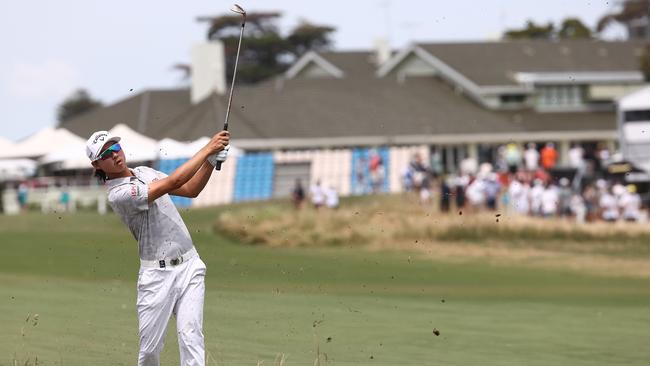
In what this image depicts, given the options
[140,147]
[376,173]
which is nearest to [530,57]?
[376,173]

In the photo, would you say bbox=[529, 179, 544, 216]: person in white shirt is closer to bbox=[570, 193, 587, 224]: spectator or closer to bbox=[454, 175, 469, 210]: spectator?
bbox=[570, 193, 587, 224]: spectator

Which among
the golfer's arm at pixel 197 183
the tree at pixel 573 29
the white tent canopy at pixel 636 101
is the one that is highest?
the tree at pixel 573 29

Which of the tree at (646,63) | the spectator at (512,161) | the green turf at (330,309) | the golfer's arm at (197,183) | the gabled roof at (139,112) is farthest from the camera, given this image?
the tree at (646,63)

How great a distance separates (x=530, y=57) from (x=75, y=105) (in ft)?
181

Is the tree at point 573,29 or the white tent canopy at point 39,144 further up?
the tree at point 573,29

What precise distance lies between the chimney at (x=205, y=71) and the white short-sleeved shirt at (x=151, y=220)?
55.9 meters

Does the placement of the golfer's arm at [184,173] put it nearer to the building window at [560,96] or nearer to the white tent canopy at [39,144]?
the white tent canopy at [39,144]

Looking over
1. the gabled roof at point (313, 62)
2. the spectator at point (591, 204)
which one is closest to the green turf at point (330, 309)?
the spectator at point (591, 204)

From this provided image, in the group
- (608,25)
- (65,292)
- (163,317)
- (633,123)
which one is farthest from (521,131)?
(163,317)

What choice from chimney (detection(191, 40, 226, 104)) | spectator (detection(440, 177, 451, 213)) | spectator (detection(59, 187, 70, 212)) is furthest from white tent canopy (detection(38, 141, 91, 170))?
chimney (detection(191, 40, 226, 104))

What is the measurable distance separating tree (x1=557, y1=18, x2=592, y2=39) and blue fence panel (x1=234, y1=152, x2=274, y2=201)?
181 feet

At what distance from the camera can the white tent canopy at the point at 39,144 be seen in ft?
177

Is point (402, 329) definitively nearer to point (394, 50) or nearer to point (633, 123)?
point (633, 123)

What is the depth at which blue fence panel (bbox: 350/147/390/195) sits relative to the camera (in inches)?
2138
